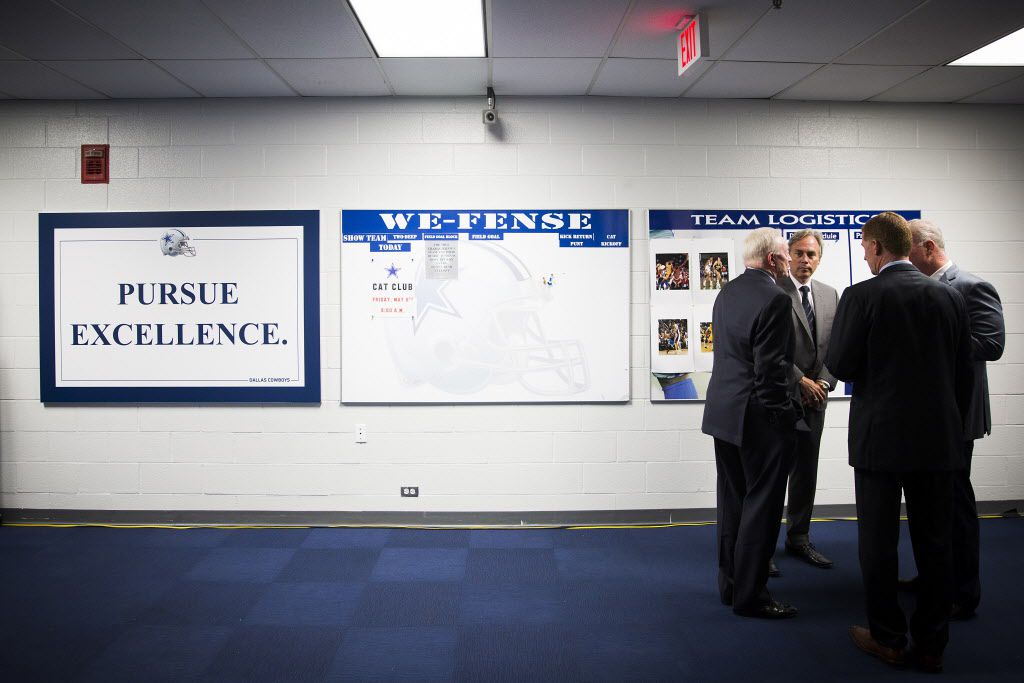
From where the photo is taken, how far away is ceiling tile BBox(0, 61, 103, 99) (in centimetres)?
314

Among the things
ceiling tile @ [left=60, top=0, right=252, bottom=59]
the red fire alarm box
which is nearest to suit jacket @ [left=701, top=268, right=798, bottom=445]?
ceiling tile @ [left=60, top=0, right=252, bottom=59]

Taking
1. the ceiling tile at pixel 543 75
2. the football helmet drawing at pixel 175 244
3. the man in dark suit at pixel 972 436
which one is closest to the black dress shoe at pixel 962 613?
the man in dark suit at pixel 972 436

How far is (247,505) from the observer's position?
11.8 ft

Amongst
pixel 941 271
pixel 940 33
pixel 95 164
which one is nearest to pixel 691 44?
pixel 940 33

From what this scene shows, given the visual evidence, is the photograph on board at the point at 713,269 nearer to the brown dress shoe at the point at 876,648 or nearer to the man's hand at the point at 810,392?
the man's hand at the point at 810,392

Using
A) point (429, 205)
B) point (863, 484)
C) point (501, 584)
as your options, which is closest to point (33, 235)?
point (429, 205)

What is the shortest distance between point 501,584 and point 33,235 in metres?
3.40

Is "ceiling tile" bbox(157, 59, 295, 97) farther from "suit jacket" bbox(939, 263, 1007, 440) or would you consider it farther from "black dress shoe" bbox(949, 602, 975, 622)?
"black dress shoe" bbox(949, 602, 975, 622)

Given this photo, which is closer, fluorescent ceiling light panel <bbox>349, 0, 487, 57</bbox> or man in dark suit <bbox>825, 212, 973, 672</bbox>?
man in dark suit <bbox>825, 212, 973, 672</bbox>

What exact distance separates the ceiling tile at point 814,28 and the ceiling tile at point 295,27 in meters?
1.86

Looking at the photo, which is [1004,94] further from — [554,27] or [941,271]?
[554,27]

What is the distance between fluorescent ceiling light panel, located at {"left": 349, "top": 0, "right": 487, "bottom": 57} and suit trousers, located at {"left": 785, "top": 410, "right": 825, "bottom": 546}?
8.10 feet

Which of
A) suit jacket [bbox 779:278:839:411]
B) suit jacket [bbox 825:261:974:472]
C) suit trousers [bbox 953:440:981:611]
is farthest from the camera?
suit jacket [bbox 779:278:839:411]

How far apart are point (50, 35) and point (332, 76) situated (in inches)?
49.5
